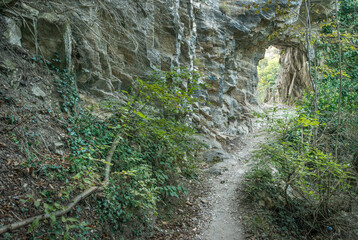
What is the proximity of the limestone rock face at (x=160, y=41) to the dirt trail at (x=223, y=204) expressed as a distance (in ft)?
11.2

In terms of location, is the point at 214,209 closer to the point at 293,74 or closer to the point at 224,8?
the point at 224,8

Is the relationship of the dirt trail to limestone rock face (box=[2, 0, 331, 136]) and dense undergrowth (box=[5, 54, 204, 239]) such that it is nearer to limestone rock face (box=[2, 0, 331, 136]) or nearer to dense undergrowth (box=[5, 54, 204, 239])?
dense undergrowth (box=[5, 54, 204, 239])

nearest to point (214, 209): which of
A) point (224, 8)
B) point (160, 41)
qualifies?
point (160, 41)

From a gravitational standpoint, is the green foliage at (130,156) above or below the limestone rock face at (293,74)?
below

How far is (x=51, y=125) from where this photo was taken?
3.80 metres

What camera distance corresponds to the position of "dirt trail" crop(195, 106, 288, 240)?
442cm

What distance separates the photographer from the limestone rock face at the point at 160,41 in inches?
180

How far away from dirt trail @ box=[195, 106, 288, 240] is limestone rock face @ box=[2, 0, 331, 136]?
3.42 metres

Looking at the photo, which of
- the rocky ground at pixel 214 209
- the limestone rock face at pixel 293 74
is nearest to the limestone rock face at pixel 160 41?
the limestone rock face at pixel 293 74

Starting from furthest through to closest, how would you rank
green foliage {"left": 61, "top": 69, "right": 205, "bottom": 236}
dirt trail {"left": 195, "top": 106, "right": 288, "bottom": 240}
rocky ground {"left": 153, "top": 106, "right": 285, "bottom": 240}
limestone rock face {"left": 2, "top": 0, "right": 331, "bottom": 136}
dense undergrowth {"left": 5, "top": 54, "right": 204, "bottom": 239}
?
limestone rock face {"left": 2, "top": 0, "right": 331, "bottom": 136}, dirt trail {"left": 195, "top": 106, "right": 288, "bottom": 240}, rocky ground {"left": 153, "top": 106, "right": 285, "bottom": 240}, green foliage {"left": 61, "top": 69, "right": 205, "bottom": 236}, dense undergrowth {"left": 5, "top": 54, "right": 204, "bottom": 239}

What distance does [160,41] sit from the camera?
27.1 feet

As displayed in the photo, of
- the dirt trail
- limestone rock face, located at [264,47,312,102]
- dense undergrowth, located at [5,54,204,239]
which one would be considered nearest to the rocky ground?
the dirt trail

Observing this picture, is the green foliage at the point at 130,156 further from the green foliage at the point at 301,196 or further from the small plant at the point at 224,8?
the small plant at the point at 224,8

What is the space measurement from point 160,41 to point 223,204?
6.49 meters
